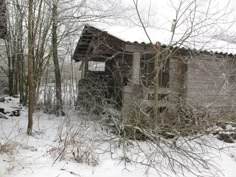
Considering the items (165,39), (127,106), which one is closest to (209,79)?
(165,39)

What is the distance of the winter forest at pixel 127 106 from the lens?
17.1ft

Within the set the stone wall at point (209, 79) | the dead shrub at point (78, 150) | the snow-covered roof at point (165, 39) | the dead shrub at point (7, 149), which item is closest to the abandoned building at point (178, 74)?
the stone wall at point (209, 79)

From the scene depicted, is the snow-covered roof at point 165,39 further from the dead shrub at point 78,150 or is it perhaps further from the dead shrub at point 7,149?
the dead shrub at point 7,149

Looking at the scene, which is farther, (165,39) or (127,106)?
(165,39)

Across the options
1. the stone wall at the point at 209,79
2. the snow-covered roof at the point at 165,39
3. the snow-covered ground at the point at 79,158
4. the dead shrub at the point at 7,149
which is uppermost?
the snow-covered roof at the point at 165,39

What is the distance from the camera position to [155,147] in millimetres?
6066

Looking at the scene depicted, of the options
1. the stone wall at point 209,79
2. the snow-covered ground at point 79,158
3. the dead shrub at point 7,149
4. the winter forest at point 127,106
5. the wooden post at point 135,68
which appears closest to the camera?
the snow-covered ground at point 79,158

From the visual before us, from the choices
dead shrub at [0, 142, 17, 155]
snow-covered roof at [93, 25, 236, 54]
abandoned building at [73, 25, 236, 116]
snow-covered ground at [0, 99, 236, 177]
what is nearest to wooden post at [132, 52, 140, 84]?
abandoned building at [73, 25, 236, 116]

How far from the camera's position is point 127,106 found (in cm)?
667

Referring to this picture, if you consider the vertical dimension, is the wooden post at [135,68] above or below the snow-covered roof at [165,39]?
below

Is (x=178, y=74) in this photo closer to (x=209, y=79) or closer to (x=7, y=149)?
(x=209, y=79)

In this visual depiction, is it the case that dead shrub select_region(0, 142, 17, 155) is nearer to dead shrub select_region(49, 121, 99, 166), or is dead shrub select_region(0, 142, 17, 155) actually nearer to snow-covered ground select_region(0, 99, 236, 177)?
snow-covered ground select_region(0, 99, 236, 177)

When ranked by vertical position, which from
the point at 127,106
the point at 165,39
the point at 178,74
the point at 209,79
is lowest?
the point at 127,106

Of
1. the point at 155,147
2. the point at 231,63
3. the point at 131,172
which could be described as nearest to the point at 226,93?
the point at 231,63
